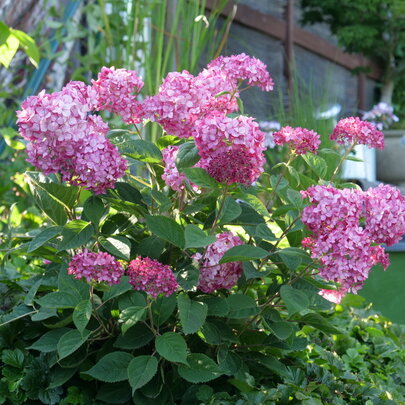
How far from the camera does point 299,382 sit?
1494mm

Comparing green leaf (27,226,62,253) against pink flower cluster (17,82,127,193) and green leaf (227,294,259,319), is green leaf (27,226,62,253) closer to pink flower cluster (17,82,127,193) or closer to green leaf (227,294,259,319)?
pink flower cluster (17,82,127,193)

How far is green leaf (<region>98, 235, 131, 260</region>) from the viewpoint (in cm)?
126

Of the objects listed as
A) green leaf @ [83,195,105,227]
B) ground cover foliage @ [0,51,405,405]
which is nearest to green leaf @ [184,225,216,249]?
ground cover foliage @ [0,51,405,405]

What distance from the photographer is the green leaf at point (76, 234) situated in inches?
48.7

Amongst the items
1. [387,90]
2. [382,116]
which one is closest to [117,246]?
[382,116]

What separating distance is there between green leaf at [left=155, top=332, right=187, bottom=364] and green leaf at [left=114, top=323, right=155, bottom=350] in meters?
0.10

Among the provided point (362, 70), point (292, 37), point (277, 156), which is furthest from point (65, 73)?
point (362, 70)

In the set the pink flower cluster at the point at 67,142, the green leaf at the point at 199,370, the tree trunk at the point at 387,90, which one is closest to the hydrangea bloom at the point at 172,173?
the pink flower cluster at the point at 67,142

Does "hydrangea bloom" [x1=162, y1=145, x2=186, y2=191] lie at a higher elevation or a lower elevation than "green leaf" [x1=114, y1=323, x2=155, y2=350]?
higher

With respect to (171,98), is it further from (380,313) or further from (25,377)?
(380,313)

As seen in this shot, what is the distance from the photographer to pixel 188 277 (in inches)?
49.5

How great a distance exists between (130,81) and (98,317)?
1.49 feet

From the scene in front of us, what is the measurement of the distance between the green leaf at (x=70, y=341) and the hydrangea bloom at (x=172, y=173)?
31 centimetres

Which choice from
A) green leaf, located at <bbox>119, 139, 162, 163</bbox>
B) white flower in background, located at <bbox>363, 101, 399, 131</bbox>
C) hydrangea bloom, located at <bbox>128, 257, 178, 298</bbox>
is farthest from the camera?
white flower in background, located at <bbox>363, 101, 399, 131</bbox>
